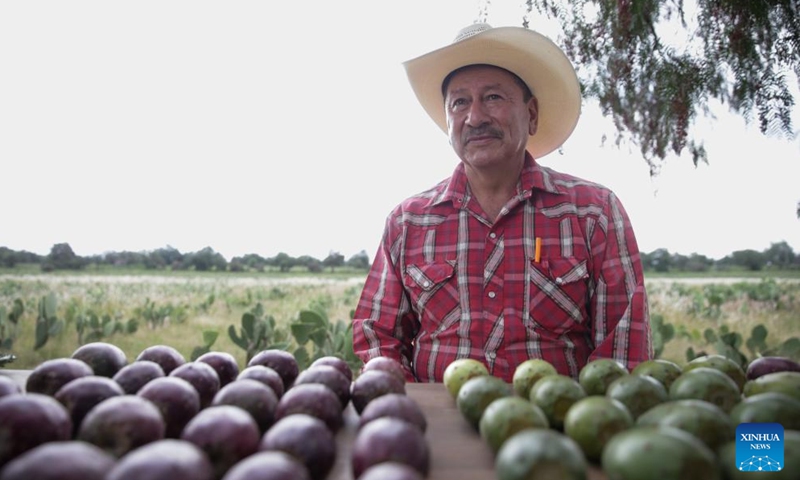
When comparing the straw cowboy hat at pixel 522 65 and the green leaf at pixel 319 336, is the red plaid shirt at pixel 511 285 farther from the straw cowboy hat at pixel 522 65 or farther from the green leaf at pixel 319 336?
the green leaf at pixel 319 336

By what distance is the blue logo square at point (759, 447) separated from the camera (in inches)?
29.3

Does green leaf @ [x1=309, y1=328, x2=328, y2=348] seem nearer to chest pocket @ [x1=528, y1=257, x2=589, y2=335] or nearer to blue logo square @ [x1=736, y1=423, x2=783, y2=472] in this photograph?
chest pocket @ [x1=528, y1=257, x2=589, y2=335]

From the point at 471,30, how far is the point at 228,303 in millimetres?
2347

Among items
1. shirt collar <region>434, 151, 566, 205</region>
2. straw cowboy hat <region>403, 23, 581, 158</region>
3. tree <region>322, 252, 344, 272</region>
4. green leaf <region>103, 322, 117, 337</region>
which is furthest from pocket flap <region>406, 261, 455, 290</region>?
green leaf <region>103, 322, 117, 337</region>

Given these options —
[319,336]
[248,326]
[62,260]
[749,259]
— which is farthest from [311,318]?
[749,259]

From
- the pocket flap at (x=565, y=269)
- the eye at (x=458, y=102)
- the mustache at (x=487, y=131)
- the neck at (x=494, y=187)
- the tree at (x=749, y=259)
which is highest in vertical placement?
the eye at (x=458, y=102)

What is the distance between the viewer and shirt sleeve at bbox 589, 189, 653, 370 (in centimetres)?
216

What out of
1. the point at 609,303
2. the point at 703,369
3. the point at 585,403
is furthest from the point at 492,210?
the point at 585,403

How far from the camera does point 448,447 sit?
1.01 m

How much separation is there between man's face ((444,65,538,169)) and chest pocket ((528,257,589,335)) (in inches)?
21.9

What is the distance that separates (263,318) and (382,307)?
1235 millimetres

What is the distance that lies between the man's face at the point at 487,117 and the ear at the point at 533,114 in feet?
0.26

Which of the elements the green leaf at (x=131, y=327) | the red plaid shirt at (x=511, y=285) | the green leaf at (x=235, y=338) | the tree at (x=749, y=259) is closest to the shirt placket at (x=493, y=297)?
the red plaid shirt at (x=511, y=285)

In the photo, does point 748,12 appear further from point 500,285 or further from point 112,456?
point 112,456
